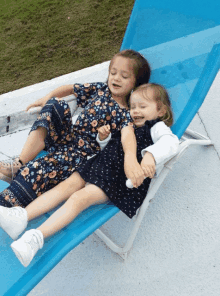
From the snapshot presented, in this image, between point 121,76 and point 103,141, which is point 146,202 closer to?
point 103,141

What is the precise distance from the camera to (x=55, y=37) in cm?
463

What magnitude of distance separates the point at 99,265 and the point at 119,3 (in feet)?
12.9

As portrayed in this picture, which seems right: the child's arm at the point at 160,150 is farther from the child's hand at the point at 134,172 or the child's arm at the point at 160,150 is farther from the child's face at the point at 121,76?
the child's face at the point at 121,76

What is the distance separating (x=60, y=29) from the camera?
4758 mm

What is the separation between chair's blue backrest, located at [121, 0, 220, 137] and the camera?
1905 mm

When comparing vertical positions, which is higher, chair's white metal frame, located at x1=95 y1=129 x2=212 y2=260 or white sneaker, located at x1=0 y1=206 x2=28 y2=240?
white sneaker, located at x1=0 y1=206 x2=28 y2=240

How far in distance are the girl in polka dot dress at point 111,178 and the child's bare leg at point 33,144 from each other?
31 centimetres

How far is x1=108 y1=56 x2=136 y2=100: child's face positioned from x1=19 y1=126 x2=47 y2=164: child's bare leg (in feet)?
1.73

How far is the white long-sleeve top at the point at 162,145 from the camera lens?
1657 millimetres

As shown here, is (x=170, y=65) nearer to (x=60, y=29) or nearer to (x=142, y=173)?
(x=142, y=173)

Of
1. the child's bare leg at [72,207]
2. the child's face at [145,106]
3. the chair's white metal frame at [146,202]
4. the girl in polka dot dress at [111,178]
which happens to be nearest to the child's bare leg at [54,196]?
the girl in polka dot dress at [111,178]

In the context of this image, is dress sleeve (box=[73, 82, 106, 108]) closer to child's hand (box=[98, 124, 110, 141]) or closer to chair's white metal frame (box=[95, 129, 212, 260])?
child's hand (box=[98, 124, 110, 141])

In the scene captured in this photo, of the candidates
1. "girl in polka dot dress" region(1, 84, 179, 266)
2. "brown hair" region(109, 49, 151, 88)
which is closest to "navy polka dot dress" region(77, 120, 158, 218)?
"girl in polka dot dress" region(1, 84, 179, 266)

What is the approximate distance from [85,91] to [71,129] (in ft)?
1.00
